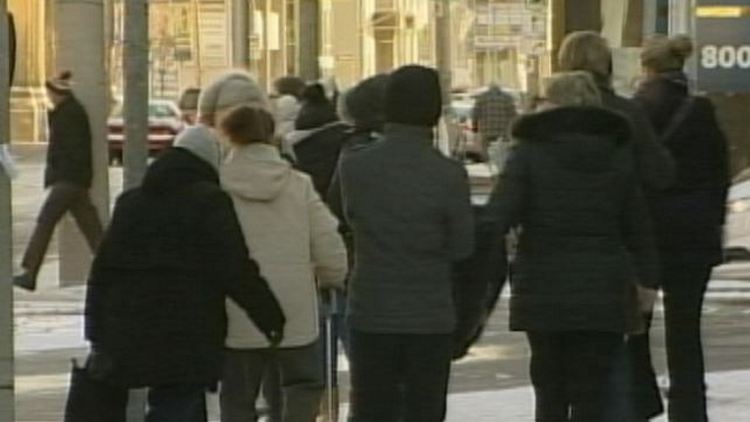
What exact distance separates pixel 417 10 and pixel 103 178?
3471 centimetres

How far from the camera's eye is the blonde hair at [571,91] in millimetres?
8570

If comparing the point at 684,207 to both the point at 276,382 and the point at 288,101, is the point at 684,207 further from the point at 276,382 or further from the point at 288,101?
the point at 288,101

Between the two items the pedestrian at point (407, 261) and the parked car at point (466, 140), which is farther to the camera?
the parked car at point (466, 140)

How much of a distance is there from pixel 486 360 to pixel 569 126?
6.16m

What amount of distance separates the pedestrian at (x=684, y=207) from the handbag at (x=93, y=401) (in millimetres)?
3194

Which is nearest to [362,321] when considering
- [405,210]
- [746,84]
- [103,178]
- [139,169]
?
[405,210]

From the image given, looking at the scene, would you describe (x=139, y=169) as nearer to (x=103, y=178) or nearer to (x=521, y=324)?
(x=521, y=324)

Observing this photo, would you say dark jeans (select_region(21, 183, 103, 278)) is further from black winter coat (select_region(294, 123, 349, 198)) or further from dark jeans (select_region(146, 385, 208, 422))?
dark jeans (select_region(146, 385, 208, 422))

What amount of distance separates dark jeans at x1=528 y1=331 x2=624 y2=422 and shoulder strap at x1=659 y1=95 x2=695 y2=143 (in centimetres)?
184

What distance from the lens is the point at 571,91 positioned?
8617 mm

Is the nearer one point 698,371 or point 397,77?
point 397,77

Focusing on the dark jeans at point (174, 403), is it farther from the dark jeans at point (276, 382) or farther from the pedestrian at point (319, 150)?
the pedestrian at point (319, 150)

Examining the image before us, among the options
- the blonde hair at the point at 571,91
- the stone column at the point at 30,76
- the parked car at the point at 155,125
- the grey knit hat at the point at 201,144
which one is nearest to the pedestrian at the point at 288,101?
the blonde hair at the point at 571,91

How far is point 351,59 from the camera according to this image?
56.0 metres
